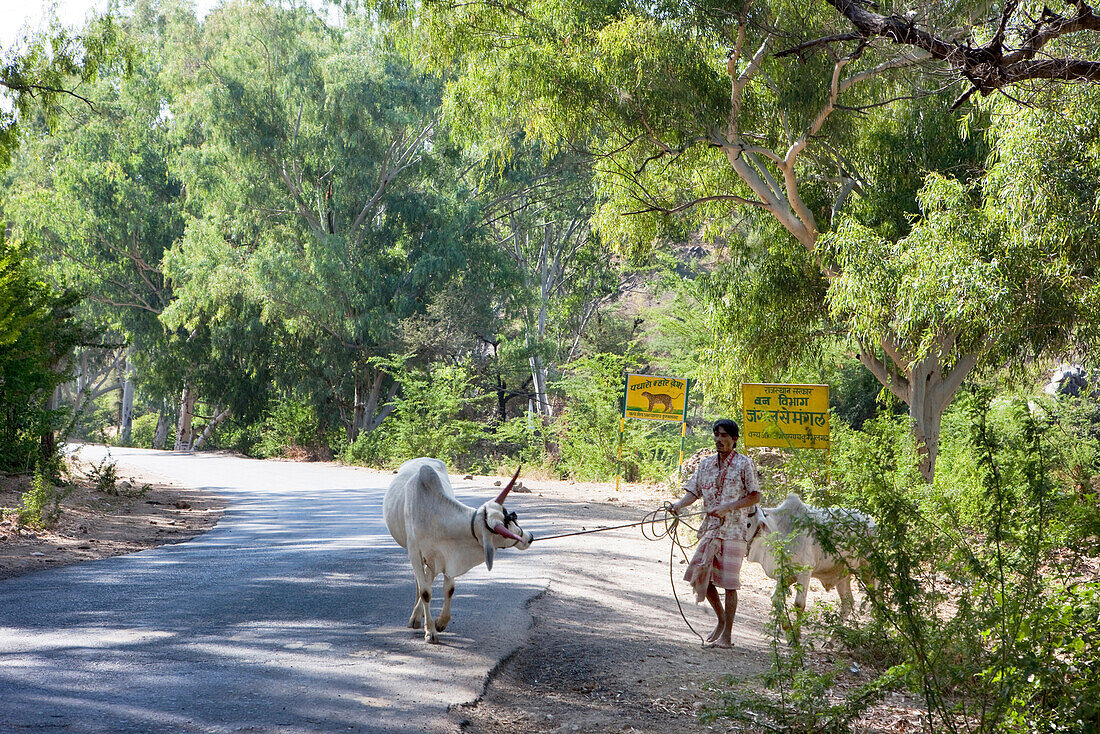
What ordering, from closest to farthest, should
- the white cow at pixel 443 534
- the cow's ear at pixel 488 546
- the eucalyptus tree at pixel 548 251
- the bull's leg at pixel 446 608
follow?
the cow's ear at pixel 488 546 → the white cow at pixel 443 534 → the bull's leg at pixel 446 608 → the eucalyptus tree at pixel 548 251

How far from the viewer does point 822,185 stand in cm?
1723

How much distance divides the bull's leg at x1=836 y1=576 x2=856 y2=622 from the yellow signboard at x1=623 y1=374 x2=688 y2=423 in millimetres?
10571

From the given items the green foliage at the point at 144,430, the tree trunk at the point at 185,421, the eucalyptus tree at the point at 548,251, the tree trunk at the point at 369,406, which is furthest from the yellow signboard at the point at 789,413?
the green foliage at the point at 144,430

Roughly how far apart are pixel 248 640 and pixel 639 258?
14.9 m

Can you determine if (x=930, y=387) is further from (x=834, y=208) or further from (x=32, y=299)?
(x=32, y=299)

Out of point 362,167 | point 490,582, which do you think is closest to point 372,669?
point 490,582

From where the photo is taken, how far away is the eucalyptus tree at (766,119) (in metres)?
14.4

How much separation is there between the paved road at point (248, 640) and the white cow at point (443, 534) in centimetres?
36

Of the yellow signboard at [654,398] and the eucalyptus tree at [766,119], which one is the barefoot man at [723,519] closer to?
the eucalyptus tree at [766,119]

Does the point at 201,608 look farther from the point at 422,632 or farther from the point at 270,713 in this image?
the point at 270,713

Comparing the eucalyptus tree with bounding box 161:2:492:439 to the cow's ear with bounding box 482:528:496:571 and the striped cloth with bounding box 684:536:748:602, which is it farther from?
the cow's ear with bounding box 482:528:496:571

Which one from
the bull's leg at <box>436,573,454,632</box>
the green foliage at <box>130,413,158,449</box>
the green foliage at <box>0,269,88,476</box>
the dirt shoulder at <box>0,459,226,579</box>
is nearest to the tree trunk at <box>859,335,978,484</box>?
the bull's leg at <box>436,573,454,632</box>

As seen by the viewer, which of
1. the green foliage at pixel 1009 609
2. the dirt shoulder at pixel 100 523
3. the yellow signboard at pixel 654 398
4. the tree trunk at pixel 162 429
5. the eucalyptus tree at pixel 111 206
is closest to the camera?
the green foliage at pixel 1009 609

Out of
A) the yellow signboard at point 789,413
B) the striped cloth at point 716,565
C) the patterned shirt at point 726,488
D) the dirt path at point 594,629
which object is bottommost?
the dirt path at point 594,629
